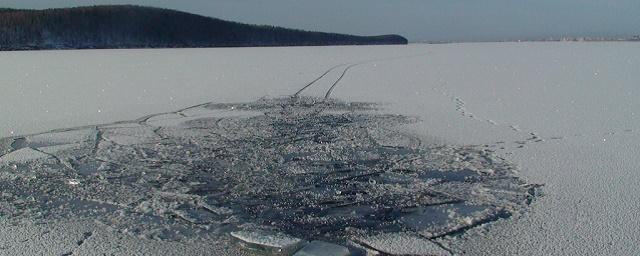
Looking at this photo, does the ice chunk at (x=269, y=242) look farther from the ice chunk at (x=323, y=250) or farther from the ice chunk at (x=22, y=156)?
the ice chunk at (x=22, y=156)

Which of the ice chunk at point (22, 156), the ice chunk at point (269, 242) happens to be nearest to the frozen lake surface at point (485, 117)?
the ice chunk at point (22, 156)

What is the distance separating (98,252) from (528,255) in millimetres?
1842

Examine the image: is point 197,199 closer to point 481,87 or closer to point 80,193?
point 80,193

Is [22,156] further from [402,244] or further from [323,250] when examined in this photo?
[402,244]

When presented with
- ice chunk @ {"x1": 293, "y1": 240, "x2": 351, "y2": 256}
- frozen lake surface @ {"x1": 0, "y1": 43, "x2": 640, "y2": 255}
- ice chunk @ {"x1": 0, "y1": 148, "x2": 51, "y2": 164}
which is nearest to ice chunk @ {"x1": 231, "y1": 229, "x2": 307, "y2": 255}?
ice chunk @ {"x1": 293, "y1": 240, "x2": 351, "y2": 256}

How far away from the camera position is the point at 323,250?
94.8 inches

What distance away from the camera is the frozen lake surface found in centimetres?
264

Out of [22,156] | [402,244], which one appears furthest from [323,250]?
[22,156]

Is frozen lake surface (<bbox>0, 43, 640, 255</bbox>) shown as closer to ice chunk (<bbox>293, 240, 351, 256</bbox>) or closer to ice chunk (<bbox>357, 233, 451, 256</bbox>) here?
ice chunk (<bbox>357, 233, 451, 256</bbox>)

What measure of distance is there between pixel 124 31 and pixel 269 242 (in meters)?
52.9

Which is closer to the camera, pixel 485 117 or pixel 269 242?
pixel 269 242

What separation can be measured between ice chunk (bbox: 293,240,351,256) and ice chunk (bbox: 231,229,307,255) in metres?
0.06

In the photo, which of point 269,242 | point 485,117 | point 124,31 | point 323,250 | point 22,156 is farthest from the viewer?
point 124,31

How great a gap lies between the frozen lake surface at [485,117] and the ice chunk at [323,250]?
1.54 ft
